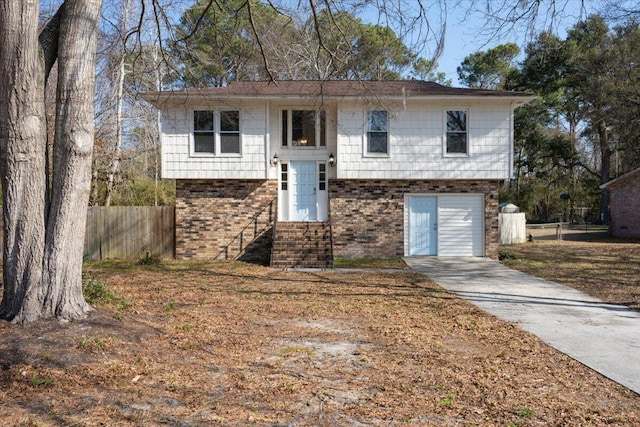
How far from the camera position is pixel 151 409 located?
13.3ft

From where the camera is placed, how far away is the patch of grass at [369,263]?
14.1m

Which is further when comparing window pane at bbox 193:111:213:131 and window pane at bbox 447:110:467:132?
window pane at bbox 447:110:467:132

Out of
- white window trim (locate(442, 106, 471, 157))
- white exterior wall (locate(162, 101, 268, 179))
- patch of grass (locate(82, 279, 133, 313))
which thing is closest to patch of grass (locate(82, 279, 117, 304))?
patch of grass (locate(82, 279, 133, 313))

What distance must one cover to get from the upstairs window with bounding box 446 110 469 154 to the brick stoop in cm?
447

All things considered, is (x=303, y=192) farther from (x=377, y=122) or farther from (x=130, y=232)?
(x=130, y=232)

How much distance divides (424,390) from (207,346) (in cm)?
261

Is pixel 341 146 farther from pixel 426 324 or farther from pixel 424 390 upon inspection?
pixel 424 390

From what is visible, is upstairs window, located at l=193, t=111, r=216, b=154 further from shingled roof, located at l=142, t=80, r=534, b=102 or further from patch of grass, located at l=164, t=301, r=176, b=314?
patch of grass, located at l=164, t=301, r=176, b=314

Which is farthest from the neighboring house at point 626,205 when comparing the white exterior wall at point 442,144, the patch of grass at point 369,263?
the patch of grass at point 369,263

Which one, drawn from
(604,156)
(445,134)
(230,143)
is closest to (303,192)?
(230,143)

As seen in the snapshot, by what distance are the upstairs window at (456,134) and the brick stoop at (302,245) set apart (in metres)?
4.47

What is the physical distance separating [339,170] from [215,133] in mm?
3854

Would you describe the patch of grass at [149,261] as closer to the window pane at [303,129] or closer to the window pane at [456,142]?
the window pane at [303,129]

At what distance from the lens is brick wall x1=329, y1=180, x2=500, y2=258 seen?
15641 mm
